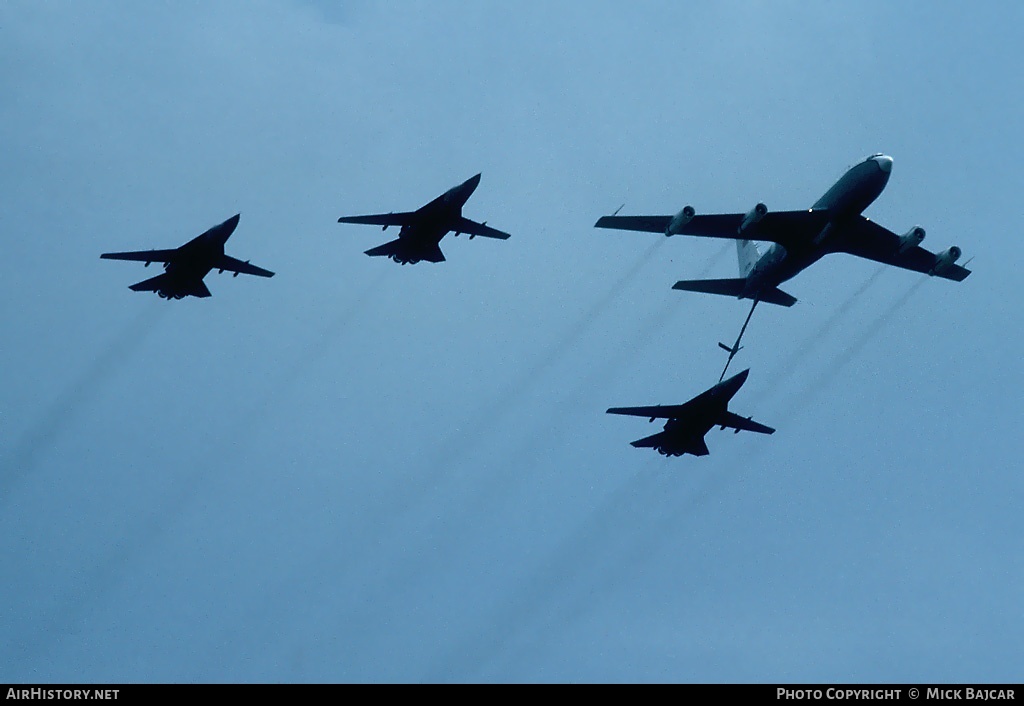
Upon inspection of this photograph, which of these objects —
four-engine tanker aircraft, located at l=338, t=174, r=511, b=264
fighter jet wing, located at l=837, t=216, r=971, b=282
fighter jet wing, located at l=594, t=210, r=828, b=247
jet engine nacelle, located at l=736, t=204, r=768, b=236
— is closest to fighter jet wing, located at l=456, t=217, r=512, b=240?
four-engine tanker aircraft, located at l=338, t=174, r=511, b=264

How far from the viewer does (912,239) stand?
6228 centimetres

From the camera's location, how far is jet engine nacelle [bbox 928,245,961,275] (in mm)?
63875

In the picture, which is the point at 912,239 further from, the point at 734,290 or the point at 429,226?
the point at 429,226

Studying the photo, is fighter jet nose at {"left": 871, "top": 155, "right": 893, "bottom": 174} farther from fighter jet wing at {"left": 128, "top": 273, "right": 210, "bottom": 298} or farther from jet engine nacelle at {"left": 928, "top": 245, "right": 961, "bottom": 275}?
fighter jet wing at {"left": 128, "top": 273, "right": 210, "bottom": 298}

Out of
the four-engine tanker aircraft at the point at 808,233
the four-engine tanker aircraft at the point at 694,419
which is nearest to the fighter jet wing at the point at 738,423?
the four-engine tanker aircraft at the point at 694,419

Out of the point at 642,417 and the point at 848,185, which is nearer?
the point at 848,185

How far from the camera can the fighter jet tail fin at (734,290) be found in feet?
211

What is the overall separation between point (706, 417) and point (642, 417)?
3.87m

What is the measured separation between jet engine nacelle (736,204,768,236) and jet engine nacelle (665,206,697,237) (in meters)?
3.14

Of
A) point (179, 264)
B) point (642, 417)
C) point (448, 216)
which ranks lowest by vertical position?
point (642, 417)
